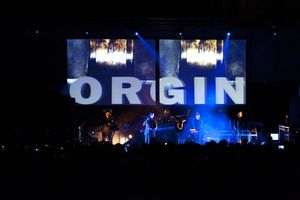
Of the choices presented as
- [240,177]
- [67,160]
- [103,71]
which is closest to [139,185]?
[67,160]

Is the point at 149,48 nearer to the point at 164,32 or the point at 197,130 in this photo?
the point at 164,32

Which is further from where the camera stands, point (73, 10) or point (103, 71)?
point (103, 71)

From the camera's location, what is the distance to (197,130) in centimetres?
1231

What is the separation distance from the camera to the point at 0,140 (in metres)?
8.31

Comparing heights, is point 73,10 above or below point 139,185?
above

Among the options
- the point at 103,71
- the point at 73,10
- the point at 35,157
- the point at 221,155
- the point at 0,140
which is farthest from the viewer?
the point at 103,71

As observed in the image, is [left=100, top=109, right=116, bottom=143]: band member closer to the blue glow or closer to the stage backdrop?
the stage backdrop

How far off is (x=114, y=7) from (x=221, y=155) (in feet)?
22.5

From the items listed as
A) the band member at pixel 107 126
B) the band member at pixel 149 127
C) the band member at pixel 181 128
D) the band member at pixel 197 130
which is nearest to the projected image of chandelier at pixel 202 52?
the band member at pixel 197 130

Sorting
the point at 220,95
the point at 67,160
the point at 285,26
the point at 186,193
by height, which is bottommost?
the point at 186,193

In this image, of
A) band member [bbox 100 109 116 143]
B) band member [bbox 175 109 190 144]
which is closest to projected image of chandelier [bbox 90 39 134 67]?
band member [bbox 100 109 116 143]

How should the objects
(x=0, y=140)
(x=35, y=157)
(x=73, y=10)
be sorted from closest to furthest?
(x=35, y=157) < (x=0, y=140) < (x=73, y=10)

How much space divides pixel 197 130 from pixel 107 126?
2557mm

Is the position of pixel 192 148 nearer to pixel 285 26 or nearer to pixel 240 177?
pixel 240 177
